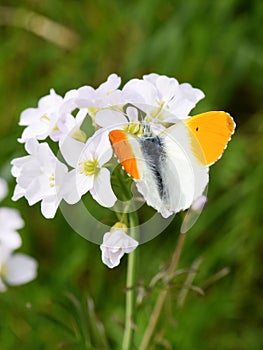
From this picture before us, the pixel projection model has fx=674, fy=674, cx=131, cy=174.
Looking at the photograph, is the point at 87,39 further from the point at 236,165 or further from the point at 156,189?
the point at 156,189

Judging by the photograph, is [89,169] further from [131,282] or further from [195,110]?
[195,110]

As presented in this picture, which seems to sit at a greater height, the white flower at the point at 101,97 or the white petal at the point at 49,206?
the white flower at the point at 101,97

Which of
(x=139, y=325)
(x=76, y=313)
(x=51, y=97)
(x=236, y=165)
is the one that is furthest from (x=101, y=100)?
(x=236, y=165)

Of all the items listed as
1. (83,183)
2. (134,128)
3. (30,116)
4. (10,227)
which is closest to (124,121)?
(134,128)

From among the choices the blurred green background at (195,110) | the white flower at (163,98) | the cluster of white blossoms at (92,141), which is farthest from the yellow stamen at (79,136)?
the blurred green background at (195,110)

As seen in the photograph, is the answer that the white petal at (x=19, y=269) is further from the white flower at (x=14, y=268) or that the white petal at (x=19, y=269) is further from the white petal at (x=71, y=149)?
the white petal at (x=71, y=149)

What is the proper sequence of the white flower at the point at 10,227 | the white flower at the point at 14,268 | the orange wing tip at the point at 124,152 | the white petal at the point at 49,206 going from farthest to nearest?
the white flower at the point at 14,268 → the white flower at the point at 10,227 → the white petal at the point at 49,206 → the orange wing tip at the point at 124,152

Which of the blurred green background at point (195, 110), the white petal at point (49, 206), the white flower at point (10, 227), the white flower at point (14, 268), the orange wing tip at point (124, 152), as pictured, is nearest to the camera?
the orange wing tip at point (124, 152)
